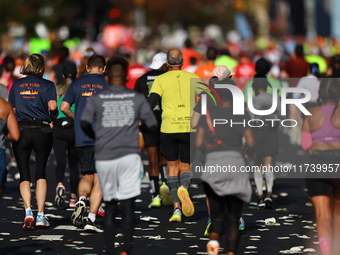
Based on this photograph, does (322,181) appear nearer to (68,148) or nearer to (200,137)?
(200,137)

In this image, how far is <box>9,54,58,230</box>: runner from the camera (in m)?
10.9

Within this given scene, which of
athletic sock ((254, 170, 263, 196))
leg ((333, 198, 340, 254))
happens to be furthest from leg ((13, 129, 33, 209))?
leg ((333, 198, 340, 254))

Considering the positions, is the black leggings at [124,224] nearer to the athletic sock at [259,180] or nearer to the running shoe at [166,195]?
the running shoe at [166,195]

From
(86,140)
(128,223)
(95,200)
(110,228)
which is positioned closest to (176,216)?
(95,200)

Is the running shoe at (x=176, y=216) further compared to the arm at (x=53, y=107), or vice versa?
the running shoe at (x=176, y=216)

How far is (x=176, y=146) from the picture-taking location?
11977mm

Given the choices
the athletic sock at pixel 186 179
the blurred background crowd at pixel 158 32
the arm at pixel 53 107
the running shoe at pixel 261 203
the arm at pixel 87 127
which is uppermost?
the blurred background crowd at pixel 158 32

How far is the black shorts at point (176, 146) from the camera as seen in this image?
11.9 meters

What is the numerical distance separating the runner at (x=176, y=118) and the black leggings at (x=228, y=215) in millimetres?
2817

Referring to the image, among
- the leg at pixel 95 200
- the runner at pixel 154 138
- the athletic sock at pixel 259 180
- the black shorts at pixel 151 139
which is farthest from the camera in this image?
the athletic sock at pixel 259 180

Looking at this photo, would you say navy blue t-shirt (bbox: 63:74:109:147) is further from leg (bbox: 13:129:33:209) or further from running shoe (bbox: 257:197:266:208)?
running shoe (bbox: 257:197:266:208)

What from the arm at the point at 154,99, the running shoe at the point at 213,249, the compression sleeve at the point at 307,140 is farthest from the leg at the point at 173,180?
the running shoe at the point at 213,249

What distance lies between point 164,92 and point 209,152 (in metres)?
3.30

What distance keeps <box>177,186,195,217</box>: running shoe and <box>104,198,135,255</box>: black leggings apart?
8.50 feet
